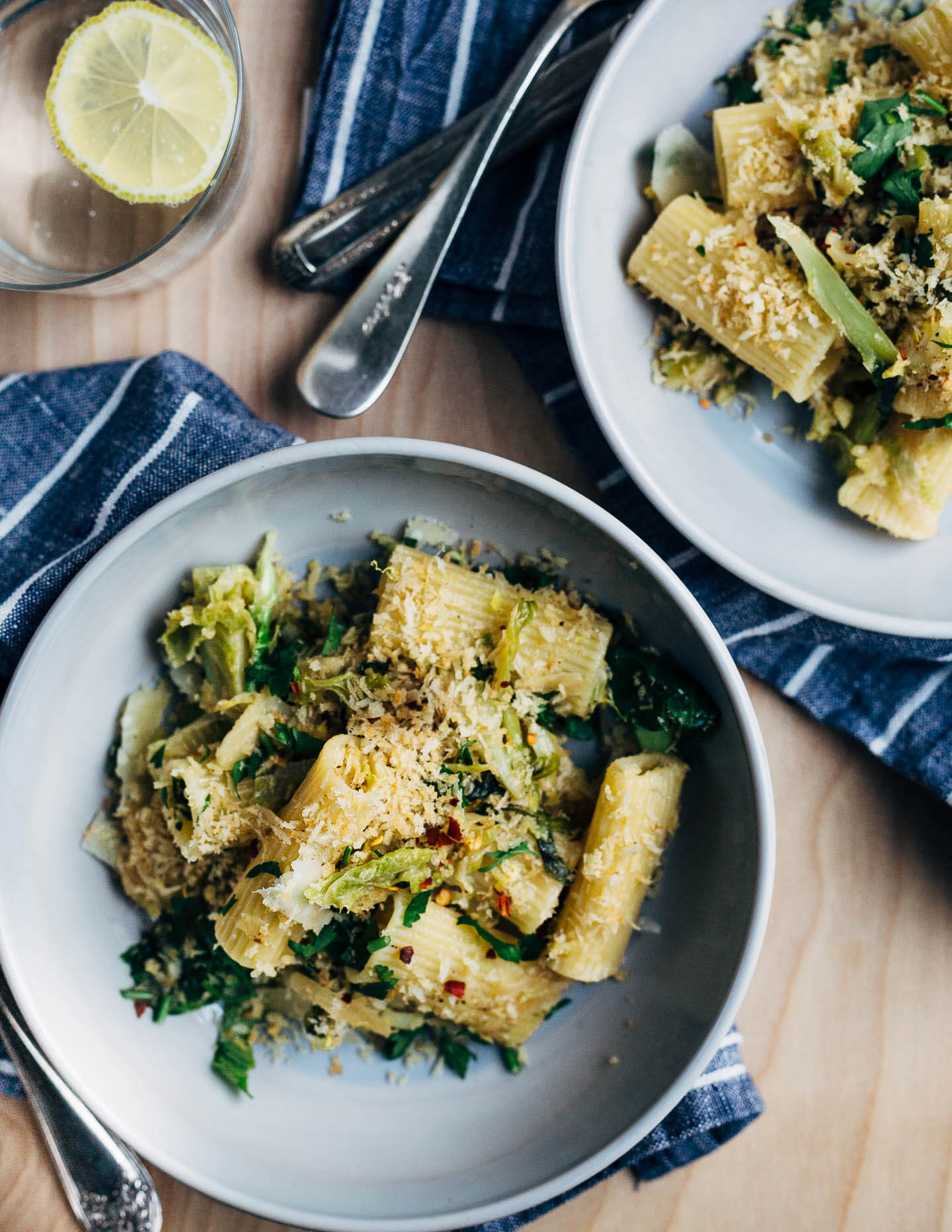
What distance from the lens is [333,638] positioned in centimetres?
153

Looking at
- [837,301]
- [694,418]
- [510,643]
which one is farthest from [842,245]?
[510,643]

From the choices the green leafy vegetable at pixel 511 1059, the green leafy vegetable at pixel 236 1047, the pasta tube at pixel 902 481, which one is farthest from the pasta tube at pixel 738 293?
the green leafy vegetable at pixel 236 1047

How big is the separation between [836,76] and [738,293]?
0.45 metres

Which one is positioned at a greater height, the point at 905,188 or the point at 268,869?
the point at 905,188

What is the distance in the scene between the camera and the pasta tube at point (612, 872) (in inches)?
56.5

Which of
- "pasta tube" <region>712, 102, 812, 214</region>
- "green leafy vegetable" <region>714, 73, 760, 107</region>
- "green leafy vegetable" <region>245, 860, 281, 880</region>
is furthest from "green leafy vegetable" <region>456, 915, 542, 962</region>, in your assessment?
"green leafy vegetable" <region>714, 73, 760, 107</region>

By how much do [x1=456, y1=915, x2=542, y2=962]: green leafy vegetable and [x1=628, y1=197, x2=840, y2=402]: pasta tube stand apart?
41.0 inches

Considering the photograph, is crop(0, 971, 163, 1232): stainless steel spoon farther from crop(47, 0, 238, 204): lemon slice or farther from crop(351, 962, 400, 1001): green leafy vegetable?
crop(47, 0, 238, 204): lemon slice

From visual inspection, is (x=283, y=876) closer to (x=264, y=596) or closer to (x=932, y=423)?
(x=264, y=596)

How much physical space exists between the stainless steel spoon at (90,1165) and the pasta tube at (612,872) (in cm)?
87

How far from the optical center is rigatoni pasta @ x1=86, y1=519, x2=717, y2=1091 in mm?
1383

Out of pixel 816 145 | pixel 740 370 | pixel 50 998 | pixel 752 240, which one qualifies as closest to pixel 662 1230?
pixel 50 998

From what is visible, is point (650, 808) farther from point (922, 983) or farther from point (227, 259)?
point (227, 259)

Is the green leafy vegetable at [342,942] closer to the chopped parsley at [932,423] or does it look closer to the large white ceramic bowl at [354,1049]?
the large white ceramic bowl at [354,1049]
